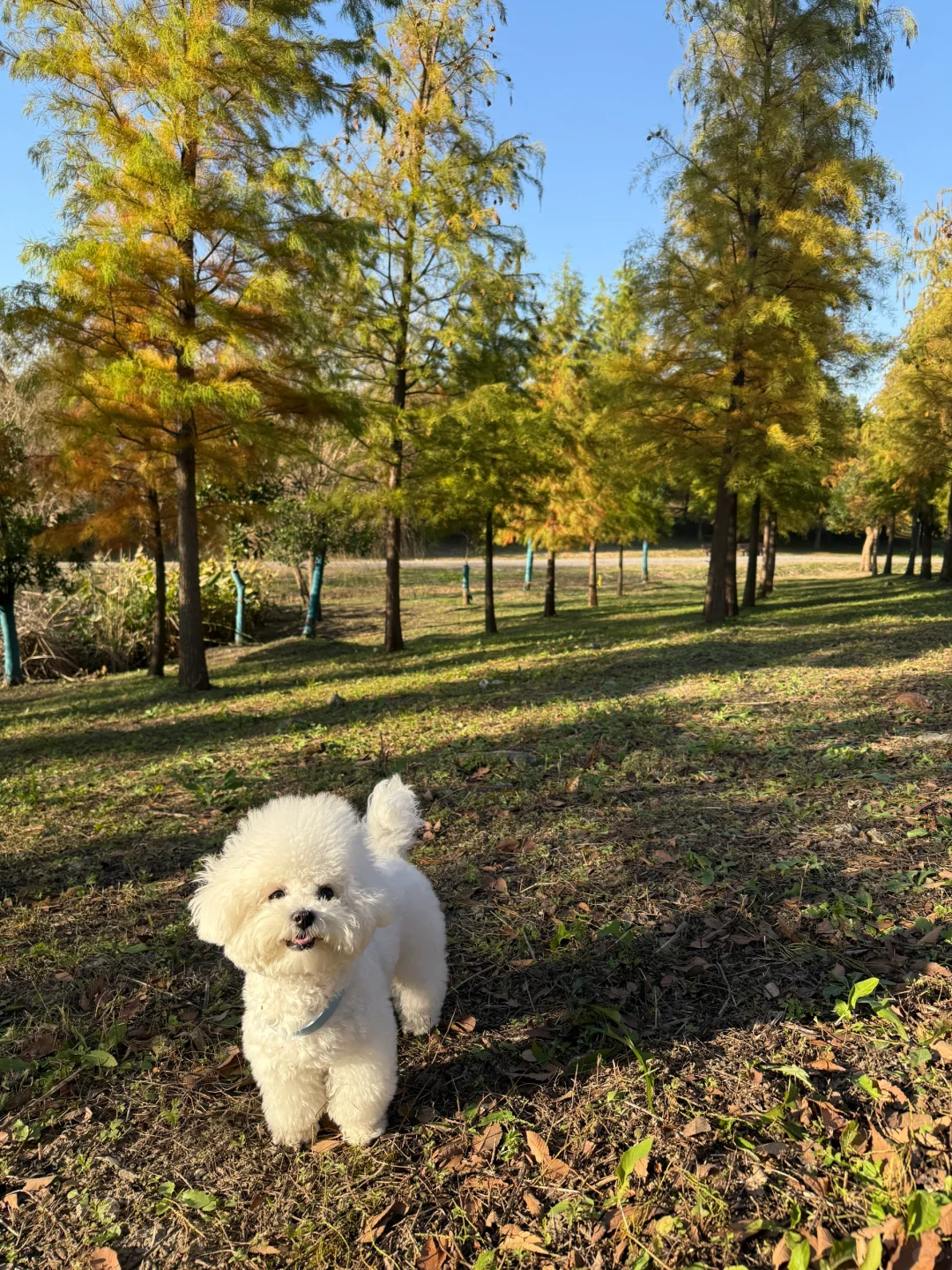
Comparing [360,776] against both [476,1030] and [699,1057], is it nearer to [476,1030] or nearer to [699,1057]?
[476,1030]

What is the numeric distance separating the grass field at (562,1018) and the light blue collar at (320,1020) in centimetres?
44

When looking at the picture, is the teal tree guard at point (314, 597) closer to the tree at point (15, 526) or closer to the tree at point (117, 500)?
the tree at point (117, 500)

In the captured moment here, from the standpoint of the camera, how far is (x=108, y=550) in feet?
40.0

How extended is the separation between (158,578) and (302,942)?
38.7 feet

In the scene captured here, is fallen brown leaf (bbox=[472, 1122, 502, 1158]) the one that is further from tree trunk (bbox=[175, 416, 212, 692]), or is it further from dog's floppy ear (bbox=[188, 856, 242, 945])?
tree trunk (bbox=[175, 416, 212, 692])

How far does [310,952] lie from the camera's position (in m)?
1.92

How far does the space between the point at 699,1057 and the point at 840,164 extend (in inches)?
526

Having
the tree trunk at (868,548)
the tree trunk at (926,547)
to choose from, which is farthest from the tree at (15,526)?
the tree trunk at (868,548)

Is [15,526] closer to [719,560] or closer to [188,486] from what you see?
[188,486]

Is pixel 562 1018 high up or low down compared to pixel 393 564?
down

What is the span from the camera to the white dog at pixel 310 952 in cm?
193

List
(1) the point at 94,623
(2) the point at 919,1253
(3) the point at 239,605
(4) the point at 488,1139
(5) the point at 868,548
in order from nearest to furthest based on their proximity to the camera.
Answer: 1. (2) the point at 919,1253
2. (4) the point at 488,1139
3. (1) the point at 94,623
4. (3) the point at 239,605
5. (5) the point at 868,548

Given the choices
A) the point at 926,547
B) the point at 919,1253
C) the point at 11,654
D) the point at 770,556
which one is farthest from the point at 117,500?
the point at 926,547

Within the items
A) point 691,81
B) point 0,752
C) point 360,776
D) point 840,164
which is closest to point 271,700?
point 0,752
